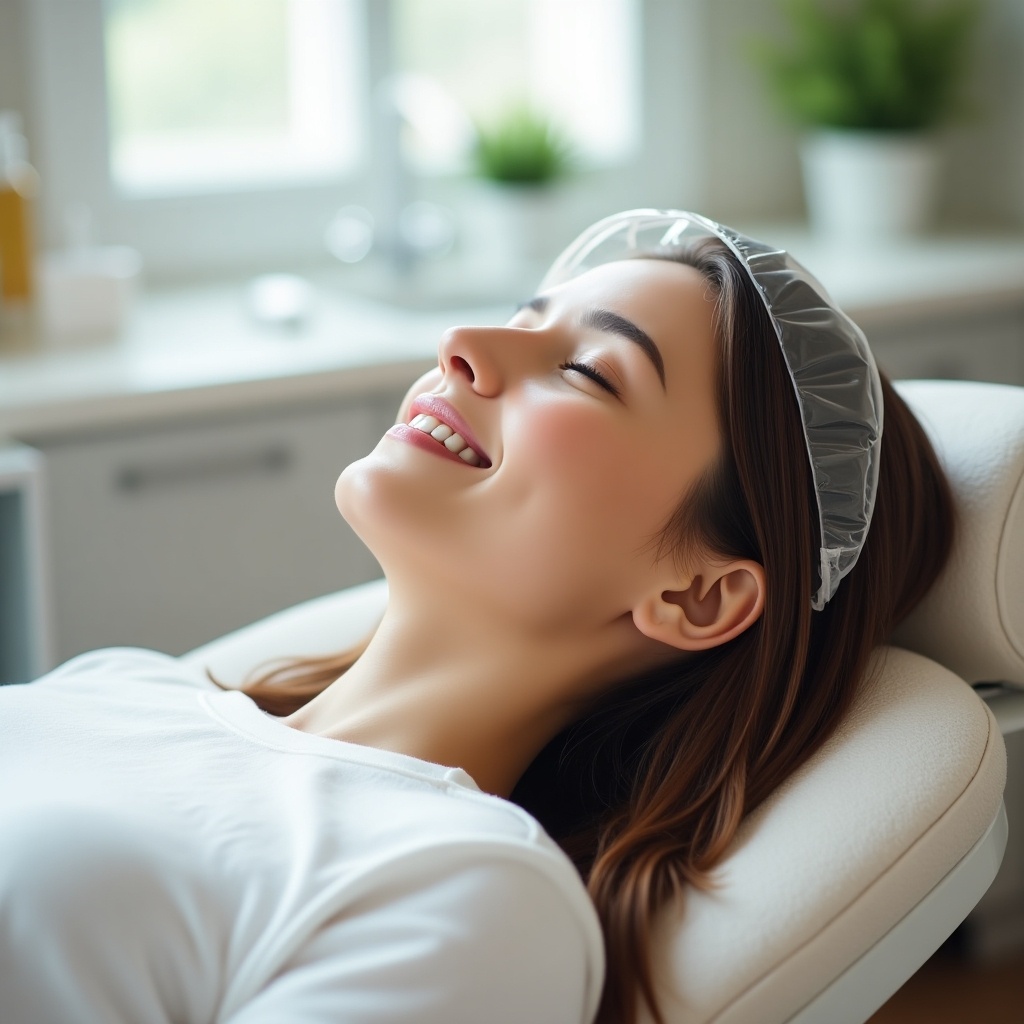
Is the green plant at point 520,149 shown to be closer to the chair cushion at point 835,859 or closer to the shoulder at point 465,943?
the chair cushion at point 835,859

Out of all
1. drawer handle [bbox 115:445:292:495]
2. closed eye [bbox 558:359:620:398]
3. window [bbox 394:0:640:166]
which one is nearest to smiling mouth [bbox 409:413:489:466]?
closed eye [bbox 558:359:620:398]

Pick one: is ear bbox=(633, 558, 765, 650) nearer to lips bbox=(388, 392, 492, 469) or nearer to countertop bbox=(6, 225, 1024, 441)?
lips bbox=(388, 392, 492, 469)

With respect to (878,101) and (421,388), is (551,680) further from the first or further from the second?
(878,101)

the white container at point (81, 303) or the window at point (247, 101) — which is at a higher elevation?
the window at point (247, 101)

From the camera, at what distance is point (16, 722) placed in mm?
1227

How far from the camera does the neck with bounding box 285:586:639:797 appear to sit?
1237mm

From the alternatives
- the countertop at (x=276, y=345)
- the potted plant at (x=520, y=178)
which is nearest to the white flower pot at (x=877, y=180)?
the countertop at (x=276, y=345)

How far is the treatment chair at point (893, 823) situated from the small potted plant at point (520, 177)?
1.68 metres

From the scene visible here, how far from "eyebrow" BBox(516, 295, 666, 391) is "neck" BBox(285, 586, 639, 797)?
23 cm

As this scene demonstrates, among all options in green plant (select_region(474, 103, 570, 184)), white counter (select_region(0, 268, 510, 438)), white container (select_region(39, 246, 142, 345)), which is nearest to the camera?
white counter (select_region(0, 268, 510, 438))

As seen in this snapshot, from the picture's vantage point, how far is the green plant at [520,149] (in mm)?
2857

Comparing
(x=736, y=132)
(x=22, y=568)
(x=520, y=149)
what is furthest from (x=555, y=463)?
(x=736, y=132)

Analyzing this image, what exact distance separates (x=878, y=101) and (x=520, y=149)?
81cm

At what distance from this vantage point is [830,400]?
1.17 metres
